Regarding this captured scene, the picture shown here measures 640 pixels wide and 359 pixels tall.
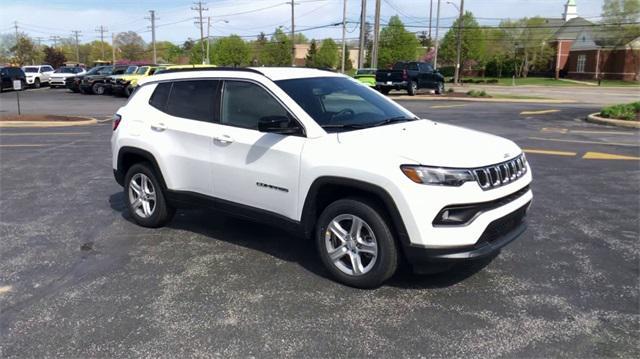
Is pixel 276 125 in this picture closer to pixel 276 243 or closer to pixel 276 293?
pixel 276 293

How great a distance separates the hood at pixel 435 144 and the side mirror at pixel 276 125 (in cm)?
46

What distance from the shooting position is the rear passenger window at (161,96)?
5.83 metres

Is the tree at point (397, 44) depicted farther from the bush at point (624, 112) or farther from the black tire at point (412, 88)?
the bush at point (624, 112)

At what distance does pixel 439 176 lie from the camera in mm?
3891

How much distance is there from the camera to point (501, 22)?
77500 millimetres

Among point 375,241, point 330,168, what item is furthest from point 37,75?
point 375,241

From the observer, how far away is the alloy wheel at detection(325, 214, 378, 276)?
4.29m

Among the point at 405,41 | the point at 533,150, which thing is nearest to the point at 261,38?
the point at 405,41

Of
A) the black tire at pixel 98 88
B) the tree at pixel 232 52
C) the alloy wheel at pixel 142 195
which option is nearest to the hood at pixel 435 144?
the alloy wheel at pixel 142 195

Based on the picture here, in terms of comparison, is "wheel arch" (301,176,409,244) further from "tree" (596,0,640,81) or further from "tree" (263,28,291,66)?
"tree" (263,28,291,66)

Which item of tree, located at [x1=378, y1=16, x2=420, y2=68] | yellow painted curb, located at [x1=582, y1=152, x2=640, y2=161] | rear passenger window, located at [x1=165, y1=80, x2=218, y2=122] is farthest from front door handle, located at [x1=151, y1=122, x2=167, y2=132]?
tree, located at [x1=378, y1=16, x2=420, y2=68]

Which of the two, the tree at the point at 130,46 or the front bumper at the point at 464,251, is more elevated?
the tree at the point at 130,46

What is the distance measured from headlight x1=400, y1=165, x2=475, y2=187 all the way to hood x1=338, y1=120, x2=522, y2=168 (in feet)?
0.14

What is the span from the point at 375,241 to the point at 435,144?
0.90 m
